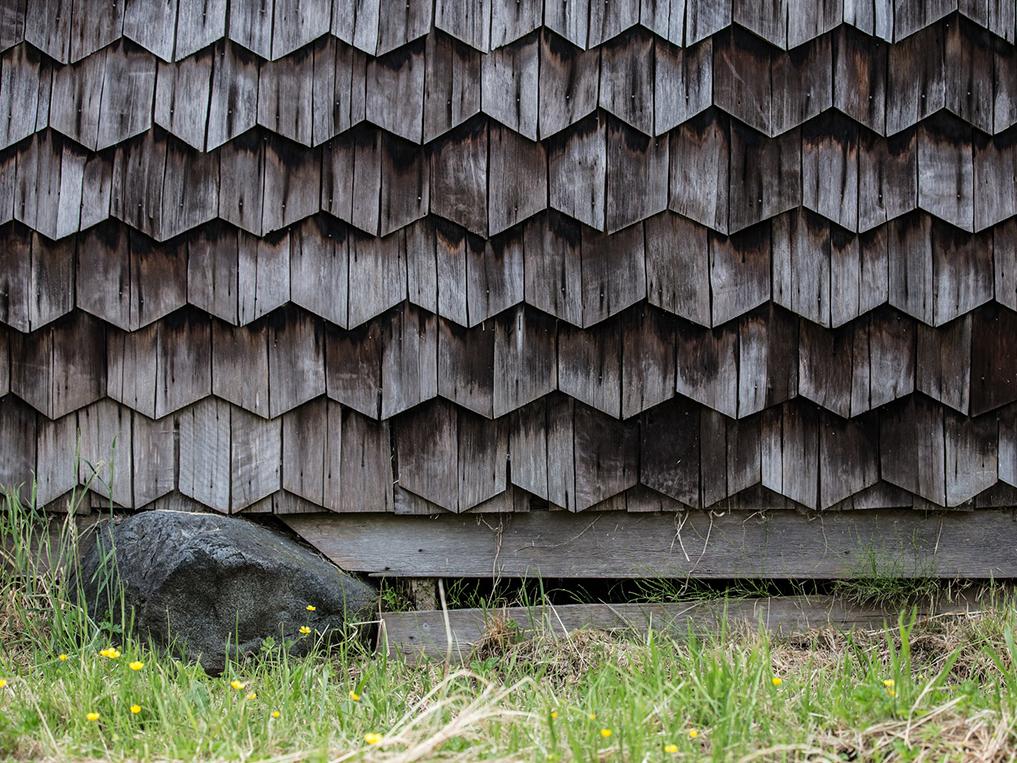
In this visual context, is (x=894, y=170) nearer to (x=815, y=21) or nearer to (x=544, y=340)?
(x=815, y=21)

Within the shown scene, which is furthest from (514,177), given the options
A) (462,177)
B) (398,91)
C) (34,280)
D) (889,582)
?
(889,582)

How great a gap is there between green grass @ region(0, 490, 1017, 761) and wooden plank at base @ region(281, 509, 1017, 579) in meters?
0.22

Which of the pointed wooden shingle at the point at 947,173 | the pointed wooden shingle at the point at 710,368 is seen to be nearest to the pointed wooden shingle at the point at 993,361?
the pointed wooden shingle at the point at 947,173

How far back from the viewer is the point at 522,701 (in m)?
2.41

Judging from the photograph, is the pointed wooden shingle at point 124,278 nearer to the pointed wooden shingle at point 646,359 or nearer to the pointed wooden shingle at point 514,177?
the pointed wooden shingle at point 514,177

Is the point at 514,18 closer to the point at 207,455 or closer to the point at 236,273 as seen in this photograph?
the point at 236,273

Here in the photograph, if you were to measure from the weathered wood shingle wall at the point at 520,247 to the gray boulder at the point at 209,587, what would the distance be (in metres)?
0.21

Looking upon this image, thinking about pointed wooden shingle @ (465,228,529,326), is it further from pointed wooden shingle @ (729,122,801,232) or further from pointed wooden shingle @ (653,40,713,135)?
pointed wooden shingle @ (729,122,801,232)

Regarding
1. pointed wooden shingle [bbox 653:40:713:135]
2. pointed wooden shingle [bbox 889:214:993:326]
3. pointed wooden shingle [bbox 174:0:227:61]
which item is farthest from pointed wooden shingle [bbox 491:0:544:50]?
pointed wooden shingle [bbox 889:214:993:326]

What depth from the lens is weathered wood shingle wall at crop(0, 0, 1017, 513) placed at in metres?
2.89

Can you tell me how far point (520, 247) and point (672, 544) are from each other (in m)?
1.06

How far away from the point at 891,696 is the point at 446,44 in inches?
86.4

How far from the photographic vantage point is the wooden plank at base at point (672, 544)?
2982 mm

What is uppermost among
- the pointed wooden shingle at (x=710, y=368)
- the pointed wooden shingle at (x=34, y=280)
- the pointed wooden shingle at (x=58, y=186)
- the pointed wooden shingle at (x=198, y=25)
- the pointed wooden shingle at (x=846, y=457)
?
the pointed wooden shingle at (x=198, y=25)
